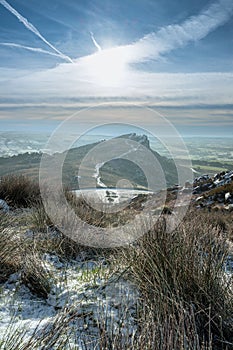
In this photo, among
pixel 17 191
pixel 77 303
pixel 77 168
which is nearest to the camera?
pixel 77 303

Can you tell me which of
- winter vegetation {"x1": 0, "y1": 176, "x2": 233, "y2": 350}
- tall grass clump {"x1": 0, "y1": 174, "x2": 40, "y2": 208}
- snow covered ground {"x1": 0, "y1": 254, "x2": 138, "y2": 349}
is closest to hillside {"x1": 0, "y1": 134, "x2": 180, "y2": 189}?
tall grass clump {"x1": 0, "y1": 174, "x2": 40, "y2": 208}

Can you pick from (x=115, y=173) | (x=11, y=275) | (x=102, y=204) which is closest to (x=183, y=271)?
(x=11, y=275)

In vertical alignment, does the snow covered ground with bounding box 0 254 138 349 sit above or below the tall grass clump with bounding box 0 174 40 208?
above

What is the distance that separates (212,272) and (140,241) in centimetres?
80

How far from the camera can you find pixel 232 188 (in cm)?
1733

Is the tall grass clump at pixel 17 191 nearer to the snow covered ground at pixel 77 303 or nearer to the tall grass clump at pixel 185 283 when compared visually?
the snow covered ground at pixel 77 303

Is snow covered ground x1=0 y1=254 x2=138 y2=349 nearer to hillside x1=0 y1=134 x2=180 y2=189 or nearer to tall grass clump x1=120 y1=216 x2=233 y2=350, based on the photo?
tall grass clump x1=120 y1=216 x2=233 y2=350

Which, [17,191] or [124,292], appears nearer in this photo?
[124,292]

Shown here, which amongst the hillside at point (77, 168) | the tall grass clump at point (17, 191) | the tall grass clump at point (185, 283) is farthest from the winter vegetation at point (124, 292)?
the tall grass clump at point (17, 191)

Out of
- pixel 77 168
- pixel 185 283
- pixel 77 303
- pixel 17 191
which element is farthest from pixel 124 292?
pixel 77 168

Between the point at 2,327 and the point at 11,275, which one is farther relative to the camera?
the point at 11,275

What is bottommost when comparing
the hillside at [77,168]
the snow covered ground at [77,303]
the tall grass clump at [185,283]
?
the hillside at [77,168]

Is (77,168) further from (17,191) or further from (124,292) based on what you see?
(124,292)

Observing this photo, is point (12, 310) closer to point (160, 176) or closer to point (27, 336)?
point (27, 336)
